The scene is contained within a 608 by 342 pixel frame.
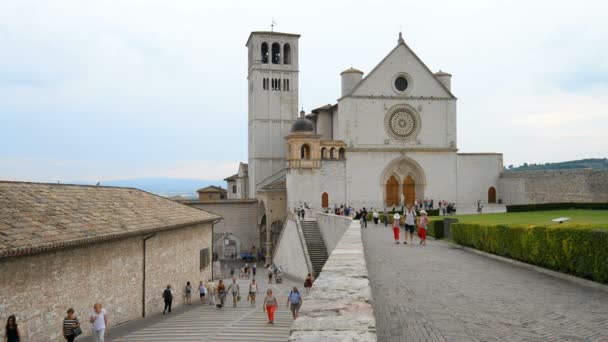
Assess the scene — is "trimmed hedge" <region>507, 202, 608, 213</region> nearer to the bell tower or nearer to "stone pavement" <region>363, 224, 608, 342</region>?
"stone pavement" <region>363, 224, 608, 342</region>

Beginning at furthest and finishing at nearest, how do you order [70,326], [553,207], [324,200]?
1. [324,200]
2. [553,207]
3. [70,326]

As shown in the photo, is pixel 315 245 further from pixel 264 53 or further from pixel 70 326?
pixel 264 53

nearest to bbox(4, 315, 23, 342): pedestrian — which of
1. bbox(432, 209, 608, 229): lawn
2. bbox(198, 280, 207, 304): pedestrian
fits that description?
bbox(198, 280, 207, 304): pedestrian

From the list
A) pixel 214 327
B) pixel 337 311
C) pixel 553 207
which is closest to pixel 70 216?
pixel 214 327

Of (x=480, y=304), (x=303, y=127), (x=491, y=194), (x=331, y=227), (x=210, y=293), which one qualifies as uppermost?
(x=303, y=127)

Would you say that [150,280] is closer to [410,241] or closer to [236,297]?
[236,297]

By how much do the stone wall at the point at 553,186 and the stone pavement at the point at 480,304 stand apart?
2917 cm

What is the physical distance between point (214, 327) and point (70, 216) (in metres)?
6.00

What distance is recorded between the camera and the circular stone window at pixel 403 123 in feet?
161

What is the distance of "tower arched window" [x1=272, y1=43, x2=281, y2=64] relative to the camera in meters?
63.0

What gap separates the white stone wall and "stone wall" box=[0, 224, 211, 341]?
3211 centimetres

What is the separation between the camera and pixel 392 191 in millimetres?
49281

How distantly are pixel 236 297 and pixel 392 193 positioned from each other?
2663 centimetres

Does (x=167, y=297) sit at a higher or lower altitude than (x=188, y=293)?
higher
